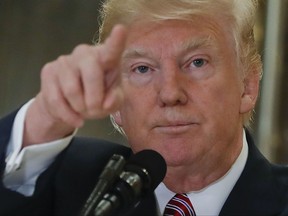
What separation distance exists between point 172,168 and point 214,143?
0.31 feet

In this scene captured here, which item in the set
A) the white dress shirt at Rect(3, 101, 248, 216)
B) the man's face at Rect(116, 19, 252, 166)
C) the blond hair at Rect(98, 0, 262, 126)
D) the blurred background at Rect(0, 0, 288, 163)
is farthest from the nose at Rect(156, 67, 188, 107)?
A: the blurred background at Rect(0, 0, 288, 163)

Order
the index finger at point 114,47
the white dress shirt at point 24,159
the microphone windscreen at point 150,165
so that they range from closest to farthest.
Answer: the index finger at point 114,47, the microphone windscreen at point 150,165, the white dress shirt at point 24,159

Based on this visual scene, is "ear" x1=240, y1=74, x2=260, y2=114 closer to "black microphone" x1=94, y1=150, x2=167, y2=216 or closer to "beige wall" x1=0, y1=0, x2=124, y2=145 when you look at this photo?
"black microphone" x1=94, y1=150, x2=167, y2=216

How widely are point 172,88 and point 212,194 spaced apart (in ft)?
0.78

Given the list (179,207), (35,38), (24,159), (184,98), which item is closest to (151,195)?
(179,207)

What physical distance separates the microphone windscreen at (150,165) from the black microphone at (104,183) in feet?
0.10

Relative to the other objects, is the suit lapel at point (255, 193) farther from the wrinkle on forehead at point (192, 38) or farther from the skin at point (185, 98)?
the wrinkle on forehead at point (192, 38)

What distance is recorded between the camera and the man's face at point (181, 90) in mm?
1221

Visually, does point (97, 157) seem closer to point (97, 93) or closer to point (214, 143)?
point (214, 143)

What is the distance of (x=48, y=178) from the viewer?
41.3 inches

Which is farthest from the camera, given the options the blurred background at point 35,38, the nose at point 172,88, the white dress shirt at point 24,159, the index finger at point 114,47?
the blurred background at point 35,38

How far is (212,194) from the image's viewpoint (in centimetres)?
128

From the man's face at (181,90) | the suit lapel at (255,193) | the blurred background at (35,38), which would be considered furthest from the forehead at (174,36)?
the blurred background at (35,38)

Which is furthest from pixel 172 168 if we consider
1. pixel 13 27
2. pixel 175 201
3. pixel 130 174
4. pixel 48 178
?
pixel 13 27
